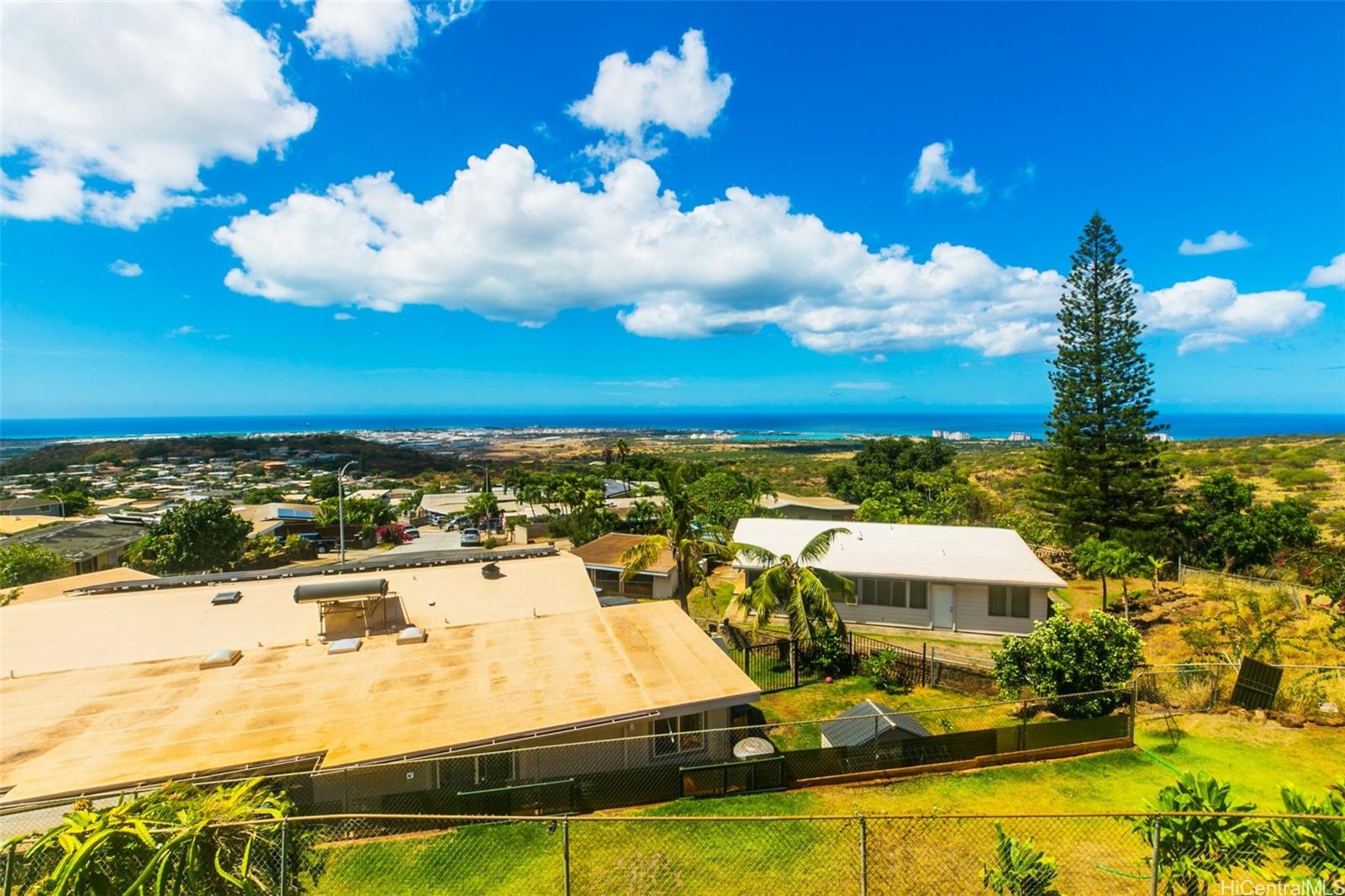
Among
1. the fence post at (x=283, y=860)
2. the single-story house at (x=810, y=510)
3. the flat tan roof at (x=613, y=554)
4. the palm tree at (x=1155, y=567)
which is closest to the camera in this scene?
the fence post at (x=283, y=860)

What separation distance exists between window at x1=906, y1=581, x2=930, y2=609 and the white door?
0.45ft

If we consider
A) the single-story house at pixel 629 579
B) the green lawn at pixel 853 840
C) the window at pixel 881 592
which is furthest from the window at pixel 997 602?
the single-story house at pixel 629 579

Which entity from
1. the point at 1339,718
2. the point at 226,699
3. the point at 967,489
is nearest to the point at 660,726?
the point at 226,699

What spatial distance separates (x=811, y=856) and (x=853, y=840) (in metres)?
0.86

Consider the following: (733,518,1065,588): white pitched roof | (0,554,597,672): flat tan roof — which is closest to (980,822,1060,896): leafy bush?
(0,554,597,672): flat tan roof

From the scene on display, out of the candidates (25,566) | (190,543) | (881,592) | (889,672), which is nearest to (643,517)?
(881,592)

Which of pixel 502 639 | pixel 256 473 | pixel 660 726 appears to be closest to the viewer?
pixel 660 726

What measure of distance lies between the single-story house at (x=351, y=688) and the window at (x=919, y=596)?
10.1 meters

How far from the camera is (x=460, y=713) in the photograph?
10070 mm

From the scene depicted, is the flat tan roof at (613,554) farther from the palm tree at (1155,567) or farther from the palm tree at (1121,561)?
the palm tree at (1155,567)

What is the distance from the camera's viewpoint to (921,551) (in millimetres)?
22422

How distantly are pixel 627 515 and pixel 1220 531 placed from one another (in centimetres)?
3312

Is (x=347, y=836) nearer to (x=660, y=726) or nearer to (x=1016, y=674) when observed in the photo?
(x=660, y=726)

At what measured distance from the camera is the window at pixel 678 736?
1170cm
